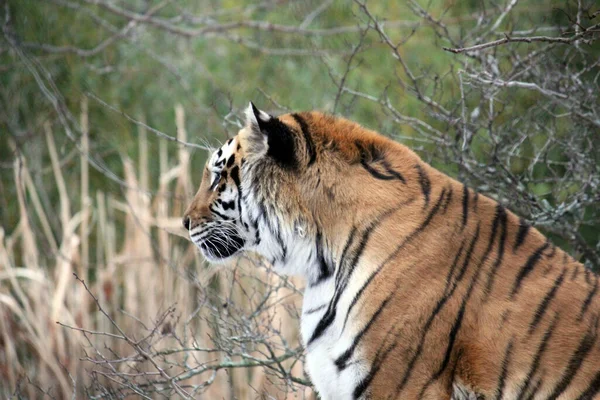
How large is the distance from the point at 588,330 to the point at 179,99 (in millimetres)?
6499

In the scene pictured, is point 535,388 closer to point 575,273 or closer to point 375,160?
point 575,273

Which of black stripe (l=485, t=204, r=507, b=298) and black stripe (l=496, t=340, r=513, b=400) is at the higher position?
black stripe (l=485, t=204, r=507, b=298)

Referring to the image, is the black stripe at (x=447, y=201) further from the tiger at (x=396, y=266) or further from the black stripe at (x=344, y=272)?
the black stripe at (x=344, y=272)

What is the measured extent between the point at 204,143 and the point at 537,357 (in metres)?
1.69

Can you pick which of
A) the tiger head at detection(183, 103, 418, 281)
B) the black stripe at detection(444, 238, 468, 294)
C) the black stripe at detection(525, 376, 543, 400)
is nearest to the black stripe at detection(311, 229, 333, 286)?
the tiger head at detection(183, 103, 418, 281)

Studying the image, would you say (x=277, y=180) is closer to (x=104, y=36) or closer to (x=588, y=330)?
(x=588, y=330)

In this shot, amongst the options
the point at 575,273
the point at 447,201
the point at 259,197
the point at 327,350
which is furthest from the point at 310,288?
the point at 575,273

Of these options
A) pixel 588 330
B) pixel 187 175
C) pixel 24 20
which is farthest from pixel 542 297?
pixel 24 20

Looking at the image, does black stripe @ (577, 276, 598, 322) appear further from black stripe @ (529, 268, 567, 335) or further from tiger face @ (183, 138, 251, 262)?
tiger face @ (183, 138, 251, 262)

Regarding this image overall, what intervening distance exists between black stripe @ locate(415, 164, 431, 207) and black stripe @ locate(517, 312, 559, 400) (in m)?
0.63

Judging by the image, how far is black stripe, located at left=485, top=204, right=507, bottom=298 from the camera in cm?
303

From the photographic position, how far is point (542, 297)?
9.82ft

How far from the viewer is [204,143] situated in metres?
3.76

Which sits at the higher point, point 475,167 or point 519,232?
point 475,167
